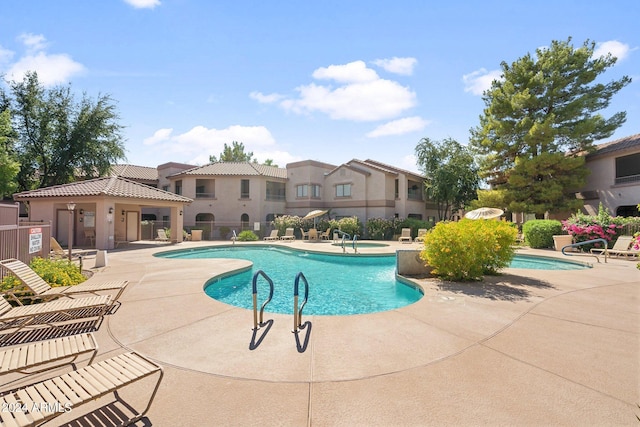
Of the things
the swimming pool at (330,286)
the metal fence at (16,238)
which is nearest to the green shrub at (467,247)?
the swimming pool at (330,286)

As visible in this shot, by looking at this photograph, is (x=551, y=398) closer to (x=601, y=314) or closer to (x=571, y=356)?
(x=571, y=356)

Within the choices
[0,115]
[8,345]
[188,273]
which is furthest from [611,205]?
[0,115]

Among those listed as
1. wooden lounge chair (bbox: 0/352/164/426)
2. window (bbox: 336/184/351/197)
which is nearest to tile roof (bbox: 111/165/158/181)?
window (bbox: 336/184/351/197)

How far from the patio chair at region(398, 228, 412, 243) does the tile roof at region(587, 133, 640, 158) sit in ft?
52.2

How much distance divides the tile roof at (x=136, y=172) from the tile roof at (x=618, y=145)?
46.2 meters

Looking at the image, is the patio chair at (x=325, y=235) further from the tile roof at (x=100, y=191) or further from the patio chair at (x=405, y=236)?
the tile roof at (x=100, y=191)

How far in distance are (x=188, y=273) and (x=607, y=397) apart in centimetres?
1059

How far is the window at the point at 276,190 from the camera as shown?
113ft

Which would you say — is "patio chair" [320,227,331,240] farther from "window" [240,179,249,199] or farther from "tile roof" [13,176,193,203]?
"tile roof" [13,176,193,203]

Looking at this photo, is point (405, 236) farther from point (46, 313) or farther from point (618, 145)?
point (46, 313)

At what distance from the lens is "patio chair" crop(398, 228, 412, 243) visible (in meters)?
25.7

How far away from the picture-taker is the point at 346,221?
28.1m

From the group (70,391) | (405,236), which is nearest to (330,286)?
(70,391)

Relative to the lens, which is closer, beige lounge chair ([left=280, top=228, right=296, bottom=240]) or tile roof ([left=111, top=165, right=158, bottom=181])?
beige lounge chair ([left=280, top=228, right=296, bottom=240])
